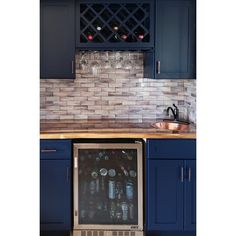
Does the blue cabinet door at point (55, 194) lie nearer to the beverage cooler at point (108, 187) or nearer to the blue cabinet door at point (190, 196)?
the beverage cooler at point (108, 187)

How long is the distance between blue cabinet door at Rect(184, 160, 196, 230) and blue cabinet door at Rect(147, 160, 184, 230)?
4cm

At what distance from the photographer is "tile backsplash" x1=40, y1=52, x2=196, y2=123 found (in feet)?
13.2

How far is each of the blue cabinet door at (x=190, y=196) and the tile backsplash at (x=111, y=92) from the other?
737mm

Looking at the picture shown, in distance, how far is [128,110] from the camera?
13.4 feet

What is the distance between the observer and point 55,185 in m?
3.43

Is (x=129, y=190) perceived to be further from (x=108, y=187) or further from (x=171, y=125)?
(x=171, y=125)

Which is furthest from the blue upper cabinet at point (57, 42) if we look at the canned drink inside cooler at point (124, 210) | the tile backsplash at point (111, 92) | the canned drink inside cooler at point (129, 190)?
the canned drink inside cooler at point (124, 210)

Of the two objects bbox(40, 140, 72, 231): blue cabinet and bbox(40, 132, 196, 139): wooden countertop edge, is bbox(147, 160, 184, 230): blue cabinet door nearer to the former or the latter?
bbox(40, 132, 196, 139): wooden countertop edge

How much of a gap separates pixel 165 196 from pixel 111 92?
113 cm

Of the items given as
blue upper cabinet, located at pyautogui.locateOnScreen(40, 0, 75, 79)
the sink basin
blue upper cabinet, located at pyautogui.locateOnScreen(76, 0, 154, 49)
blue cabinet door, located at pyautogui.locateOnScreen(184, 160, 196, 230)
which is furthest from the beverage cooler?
blue upper cabinet, located at pyautogui.locateOnScreen(76, 0, 154, 49)

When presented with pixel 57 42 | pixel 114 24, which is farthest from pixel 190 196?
pixel 57 42

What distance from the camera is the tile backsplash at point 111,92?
4020mm
